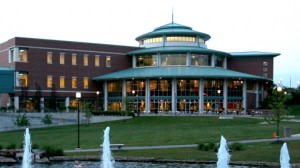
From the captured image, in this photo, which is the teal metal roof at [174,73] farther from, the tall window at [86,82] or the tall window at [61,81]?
the tall window at [61,81]

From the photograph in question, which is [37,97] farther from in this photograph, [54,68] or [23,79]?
[54,68]

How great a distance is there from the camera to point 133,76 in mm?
80375

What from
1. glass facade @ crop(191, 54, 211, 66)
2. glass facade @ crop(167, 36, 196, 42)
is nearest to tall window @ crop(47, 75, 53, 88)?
glass facade @ crop(167, 36, 196, 42)

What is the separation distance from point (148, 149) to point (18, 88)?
177 feet

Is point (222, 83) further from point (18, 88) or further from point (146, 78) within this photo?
point (18, 88)

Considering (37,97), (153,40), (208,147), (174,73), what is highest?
(153,40)

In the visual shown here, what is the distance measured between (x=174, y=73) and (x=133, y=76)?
7412 millimetres

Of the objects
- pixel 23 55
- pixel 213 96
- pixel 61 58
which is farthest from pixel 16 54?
pixel 213 96

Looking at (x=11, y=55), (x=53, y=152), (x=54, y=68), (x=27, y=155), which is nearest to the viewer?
(x=27, y=155)

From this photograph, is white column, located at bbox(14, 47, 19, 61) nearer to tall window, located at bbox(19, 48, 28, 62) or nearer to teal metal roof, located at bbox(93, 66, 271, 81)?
tall window, located at bbox(19, 48, 28, 62)

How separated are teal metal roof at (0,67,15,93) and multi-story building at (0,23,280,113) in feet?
1.31

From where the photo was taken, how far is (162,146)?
105 feet

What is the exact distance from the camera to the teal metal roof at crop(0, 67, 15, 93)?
76688 mm

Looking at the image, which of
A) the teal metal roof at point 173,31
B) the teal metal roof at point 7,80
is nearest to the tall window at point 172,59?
the teal metal roof at point 173,31
